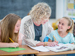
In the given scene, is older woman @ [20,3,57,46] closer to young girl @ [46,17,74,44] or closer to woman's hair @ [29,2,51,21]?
woman's hair @ [29,2,51,21]

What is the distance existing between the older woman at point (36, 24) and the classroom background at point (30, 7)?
1.76m

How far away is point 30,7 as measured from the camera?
4.07 m

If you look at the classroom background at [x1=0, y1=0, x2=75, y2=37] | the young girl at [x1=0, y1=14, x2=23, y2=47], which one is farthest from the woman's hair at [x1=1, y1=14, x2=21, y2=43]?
the classroom background at [x1=0, y1=0, x2=75, y2=37]

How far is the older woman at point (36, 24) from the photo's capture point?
2.11 m

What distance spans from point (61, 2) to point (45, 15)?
2.28m

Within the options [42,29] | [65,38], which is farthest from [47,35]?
[65,38]

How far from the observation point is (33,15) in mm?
2166

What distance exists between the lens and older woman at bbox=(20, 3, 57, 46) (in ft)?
6.92

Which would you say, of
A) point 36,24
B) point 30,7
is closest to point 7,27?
point 36,24

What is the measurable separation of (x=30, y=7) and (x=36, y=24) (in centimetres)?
188

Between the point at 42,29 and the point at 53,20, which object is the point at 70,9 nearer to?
the point at 53,20

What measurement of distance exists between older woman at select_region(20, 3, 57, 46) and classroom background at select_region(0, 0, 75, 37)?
1761 mm

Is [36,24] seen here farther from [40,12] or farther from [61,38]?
[61,38]

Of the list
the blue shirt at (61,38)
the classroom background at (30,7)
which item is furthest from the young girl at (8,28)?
the classroom background at (30,7)
